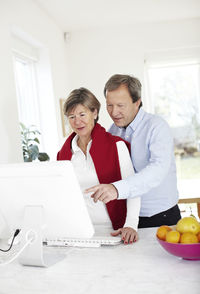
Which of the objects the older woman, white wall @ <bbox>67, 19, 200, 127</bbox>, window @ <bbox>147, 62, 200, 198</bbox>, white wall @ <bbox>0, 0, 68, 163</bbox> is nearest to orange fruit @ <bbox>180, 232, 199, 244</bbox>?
the older woman

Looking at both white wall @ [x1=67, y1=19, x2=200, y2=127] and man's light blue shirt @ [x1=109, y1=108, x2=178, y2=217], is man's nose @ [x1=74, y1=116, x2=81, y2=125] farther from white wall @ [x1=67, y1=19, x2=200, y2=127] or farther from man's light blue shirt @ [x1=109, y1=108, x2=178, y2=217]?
white wall @ [x1=67, y1=19, x2=200, y2=127]

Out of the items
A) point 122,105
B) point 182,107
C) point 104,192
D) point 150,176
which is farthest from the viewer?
point 182,107

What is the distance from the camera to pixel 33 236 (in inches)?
56.2

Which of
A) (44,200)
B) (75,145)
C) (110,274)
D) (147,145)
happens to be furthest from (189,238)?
(75,145)

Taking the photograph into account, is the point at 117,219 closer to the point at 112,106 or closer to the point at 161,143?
the point at 161,143

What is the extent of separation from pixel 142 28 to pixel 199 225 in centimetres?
473

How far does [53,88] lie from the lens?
4.90m

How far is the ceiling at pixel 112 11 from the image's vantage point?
14.9ft

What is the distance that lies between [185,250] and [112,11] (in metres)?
4.20

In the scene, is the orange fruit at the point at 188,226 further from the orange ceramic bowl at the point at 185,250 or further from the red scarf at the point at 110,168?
the red scarf at the point at 110,168

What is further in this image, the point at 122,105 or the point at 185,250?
the point at 122,105

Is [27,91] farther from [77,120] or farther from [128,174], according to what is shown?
[128,174]

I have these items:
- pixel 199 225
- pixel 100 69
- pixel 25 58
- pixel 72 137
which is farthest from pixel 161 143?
pixel 100 69

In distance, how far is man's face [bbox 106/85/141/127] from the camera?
205 centimetres
